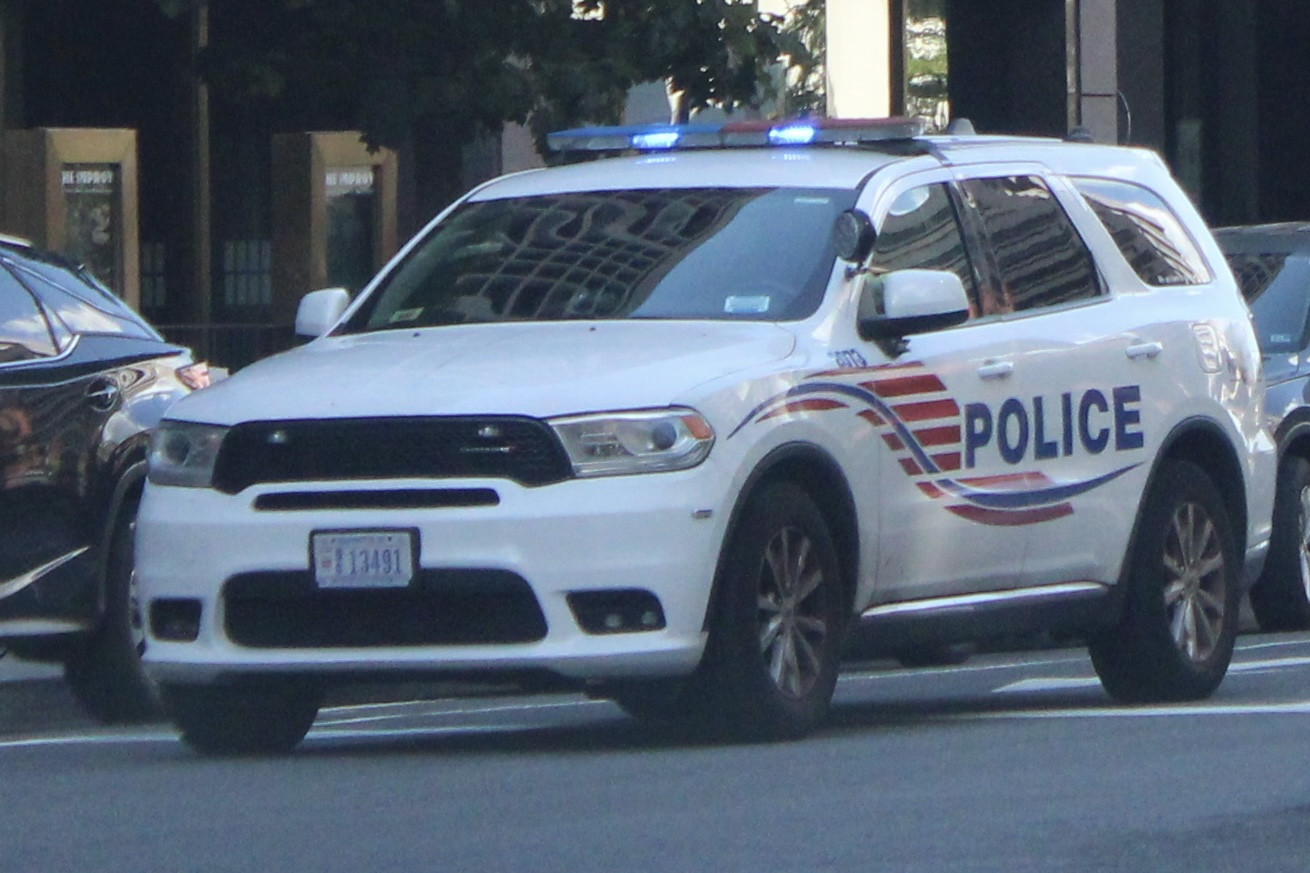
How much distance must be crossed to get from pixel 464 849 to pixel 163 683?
93.3 inches

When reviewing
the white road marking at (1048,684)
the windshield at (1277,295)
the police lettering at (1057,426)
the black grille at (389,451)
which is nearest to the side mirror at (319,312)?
the black grille at (389,451)

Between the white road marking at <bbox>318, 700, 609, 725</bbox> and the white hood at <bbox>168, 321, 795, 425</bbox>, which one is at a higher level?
the white hood at <bbox>168, 321, 795, 425</bbox>

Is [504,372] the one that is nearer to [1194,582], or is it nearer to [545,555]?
[545,555]

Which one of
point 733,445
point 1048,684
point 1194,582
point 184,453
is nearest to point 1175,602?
point 1194,582

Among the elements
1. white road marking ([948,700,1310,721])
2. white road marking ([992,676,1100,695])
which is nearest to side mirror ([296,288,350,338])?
white road marking ([948,700,1310,721])

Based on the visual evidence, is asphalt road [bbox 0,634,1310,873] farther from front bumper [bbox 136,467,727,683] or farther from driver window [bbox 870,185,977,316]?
driver window [bbox 870,185,977,316]

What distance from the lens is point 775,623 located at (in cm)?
887

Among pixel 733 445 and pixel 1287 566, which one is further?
pixel 1287 566

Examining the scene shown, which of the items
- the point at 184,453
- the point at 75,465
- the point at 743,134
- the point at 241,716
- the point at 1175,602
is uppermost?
the point at 743,134

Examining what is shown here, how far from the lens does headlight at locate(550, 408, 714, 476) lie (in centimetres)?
848

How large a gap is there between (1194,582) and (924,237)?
166 cm

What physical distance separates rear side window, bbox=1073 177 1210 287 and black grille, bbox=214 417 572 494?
298cm

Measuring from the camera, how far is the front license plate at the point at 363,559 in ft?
28.0

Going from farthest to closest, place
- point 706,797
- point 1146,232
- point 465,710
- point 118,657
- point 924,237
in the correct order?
point 465,710 < point 118,657 < point 1146,232 < point 924,237 < point 706,797
